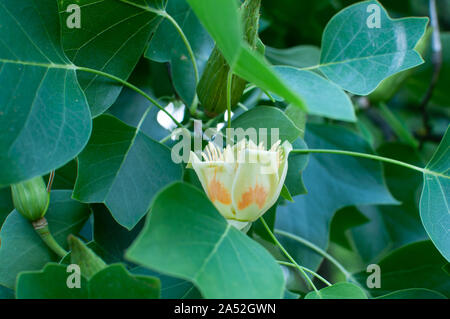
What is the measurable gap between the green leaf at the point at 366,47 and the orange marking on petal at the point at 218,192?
0.27 metres

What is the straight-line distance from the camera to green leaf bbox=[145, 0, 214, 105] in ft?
2.58

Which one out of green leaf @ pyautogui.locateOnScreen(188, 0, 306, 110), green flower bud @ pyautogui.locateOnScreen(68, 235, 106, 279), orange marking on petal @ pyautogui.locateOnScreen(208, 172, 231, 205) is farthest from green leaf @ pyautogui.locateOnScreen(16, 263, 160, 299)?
green leaf @ pyautogui.locateOnScreen(188, 0, 306, 110)

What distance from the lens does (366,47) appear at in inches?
28.7

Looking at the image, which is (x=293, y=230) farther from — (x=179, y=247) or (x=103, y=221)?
(x=179, y=247)

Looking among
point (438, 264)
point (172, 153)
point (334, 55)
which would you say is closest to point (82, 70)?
point (172, 153)

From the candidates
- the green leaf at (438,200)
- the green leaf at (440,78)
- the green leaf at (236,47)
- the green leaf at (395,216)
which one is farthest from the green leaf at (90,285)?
the green leaf at (440,78)

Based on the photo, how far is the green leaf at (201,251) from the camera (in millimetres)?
424

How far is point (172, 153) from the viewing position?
0.69 meters

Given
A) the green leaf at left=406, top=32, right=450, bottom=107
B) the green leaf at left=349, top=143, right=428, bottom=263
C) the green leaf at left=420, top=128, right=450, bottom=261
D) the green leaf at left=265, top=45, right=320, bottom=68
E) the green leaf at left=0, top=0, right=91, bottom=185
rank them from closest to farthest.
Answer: the green leaf at left=0, top=0, right=91, bottom=185 < the green leaf at left=420, top=128, right=450, bottom=261 < the green leaf at left=265, top=45, right=320, bottom=68 < the green leaf at left=349, top=143, right=428, bottom=263 < the green leaf at left=406, top=32, right=450, bottom=107

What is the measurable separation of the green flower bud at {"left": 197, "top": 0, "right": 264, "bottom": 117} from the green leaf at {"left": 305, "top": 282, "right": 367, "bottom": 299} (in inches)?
11.1

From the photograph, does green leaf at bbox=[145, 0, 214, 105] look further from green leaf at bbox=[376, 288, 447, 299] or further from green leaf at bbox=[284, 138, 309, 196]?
green leaf at bbox=[376, 288, 447, 299]

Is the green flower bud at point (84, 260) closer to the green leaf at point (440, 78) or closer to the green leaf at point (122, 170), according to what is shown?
the green leaf at point (122, 170)

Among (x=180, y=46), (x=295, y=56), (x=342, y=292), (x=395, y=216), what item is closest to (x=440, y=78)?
(x=395, y=216)

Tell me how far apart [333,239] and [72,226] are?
0.67 meters
